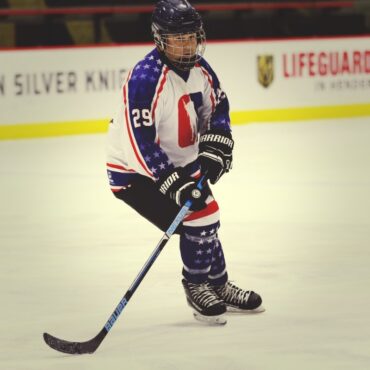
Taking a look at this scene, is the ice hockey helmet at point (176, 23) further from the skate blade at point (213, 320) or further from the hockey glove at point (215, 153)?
the skate blade at point (213, 320)

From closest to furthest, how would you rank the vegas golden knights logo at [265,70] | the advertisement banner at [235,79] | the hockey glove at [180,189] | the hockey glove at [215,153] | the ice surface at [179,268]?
the ice surface at [179,268] → the hockey glove at [180,189] → the hockey glove at [215,153] → the advertisement banner at [235,79] → the vegas golden knights logo at [265,70]

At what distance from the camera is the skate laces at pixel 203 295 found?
11.9 ft

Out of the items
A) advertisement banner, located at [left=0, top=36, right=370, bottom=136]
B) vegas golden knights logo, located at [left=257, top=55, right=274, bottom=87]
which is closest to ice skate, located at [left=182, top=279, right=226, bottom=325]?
advertisement banner, located at [left=0, top=36, right=370, bottom=136]

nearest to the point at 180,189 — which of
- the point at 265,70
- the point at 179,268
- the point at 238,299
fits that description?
the point at 238,299


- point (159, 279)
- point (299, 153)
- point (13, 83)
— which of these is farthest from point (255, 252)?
point (13, 83)

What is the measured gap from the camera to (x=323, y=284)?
4156mm

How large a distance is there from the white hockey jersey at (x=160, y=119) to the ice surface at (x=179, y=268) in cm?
50

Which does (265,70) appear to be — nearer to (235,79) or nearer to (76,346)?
(235,79)

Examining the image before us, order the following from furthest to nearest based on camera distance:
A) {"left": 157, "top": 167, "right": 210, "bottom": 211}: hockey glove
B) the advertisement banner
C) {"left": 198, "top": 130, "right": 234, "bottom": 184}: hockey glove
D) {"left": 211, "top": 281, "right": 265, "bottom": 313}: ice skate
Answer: the advertisement banner < {"left": 211, "top": 281, "right": 265, "bottom": 313}: ice skate < {"left": 198, "top": 130, "right": 234, "bottom": 184}: hockey glove < {"left": 157, "top": 167, "right": 210, "bottom": 211}: hockey glove

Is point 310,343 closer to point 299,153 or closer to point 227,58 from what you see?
point 299,153

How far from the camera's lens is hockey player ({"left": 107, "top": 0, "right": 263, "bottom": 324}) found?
138 inches

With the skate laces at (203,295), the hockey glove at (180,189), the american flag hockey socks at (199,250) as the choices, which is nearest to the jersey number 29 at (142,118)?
the hockey glove at (180,189)

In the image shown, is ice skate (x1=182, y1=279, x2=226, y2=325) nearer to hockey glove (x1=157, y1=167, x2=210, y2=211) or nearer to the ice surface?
the ice surface

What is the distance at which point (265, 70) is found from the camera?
10.3 meters
